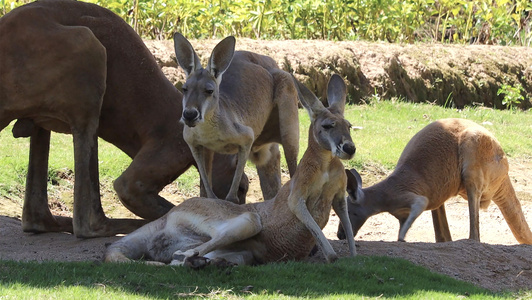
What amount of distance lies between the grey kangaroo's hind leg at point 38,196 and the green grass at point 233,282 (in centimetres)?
208

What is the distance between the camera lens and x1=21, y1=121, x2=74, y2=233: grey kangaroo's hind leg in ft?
25.7

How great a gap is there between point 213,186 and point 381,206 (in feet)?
6.64

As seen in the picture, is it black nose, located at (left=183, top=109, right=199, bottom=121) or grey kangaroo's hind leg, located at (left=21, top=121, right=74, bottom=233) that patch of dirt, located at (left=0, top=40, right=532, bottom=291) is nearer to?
grey kangaroo's hind leg, located at (left=21, top=121, right=74, bottom=233)

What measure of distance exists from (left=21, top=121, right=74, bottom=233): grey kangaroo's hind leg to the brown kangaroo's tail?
4.73m

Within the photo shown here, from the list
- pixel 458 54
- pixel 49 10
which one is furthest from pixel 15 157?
pixel 458 54

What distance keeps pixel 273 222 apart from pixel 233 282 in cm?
100

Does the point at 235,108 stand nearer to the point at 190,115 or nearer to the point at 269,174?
the point at 190,115

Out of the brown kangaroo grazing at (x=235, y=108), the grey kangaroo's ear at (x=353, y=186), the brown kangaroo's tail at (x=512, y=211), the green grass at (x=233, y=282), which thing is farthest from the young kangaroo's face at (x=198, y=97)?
the brown kangaroo's tail at (x=512, y=211)

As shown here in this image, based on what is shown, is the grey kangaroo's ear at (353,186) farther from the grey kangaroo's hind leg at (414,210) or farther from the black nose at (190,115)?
the black nose at (190,115)

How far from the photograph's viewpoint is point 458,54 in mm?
15430

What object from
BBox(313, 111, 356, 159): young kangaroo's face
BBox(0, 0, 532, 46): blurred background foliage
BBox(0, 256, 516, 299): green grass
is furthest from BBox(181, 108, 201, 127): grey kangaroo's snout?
BBox(0, 0, 532, 46): blurred background foliage

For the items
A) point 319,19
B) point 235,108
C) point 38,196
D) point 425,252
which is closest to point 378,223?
point 425,252

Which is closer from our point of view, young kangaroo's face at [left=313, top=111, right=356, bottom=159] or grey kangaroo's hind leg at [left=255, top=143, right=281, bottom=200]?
young kangaroo's face at [left=313, top=111, right=356, bottom=159]

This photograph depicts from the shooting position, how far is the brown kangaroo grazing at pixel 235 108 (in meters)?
6.63
